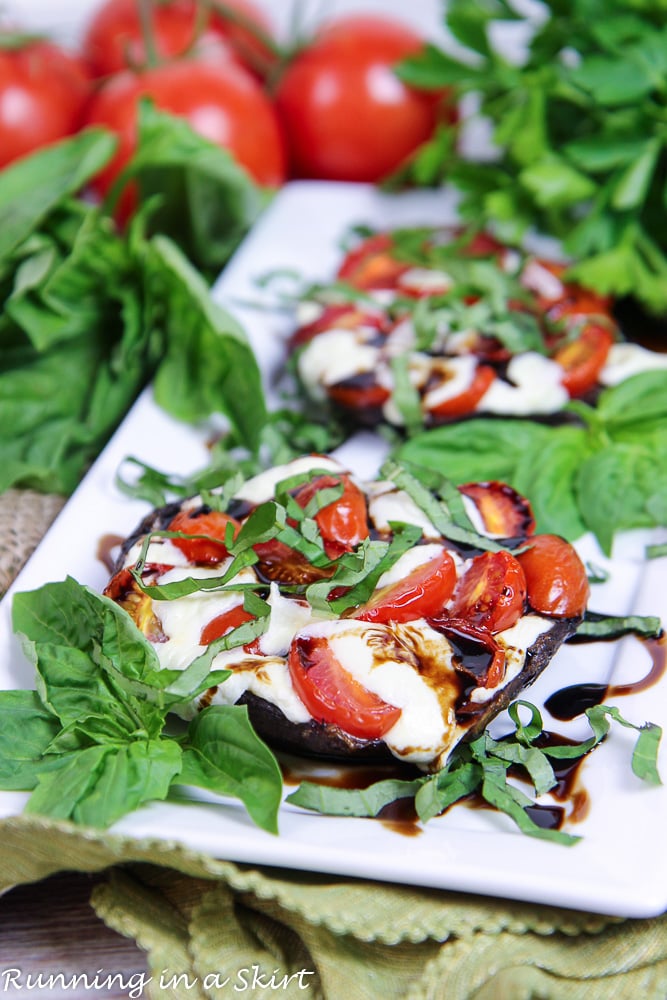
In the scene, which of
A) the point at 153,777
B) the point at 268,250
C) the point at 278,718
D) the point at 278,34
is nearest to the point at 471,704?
the point at 278,718

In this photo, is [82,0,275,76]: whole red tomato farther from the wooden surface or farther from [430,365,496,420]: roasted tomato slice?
the wooden surface

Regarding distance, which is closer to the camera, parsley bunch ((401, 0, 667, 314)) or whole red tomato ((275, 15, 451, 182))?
parsley bunch ((401, 0, 667, 314))

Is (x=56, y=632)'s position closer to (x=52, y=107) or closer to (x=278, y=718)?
(x=278, y=718)

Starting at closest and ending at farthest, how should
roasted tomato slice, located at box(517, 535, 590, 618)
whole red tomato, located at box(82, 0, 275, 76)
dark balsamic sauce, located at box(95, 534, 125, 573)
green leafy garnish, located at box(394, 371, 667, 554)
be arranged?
roasted tomato slice, located at box(517, 535, 590, 618)
dark balsamic sauce, located at box(95, 534, 125, 573)
green leafy garnish, located at box(394, 371, 667, 554)
whole red tomato, located at box(82, 0, 275, 76)

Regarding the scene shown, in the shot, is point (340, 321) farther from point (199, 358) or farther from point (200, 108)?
point (200, 108)

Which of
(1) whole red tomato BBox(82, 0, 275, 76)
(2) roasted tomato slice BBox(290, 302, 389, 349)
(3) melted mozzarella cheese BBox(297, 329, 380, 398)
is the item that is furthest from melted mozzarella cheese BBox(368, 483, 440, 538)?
(1) whole red tomato BBox(82, 0, 275, 76)

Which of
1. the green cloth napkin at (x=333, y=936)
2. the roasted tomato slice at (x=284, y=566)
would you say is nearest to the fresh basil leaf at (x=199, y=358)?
the roasted tomato slice at (x=284, y=566)

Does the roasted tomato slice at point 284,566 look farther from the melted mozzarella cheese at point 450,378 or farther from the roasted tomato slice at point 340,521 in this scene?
the melted mozzarella cheese at point 450,378
